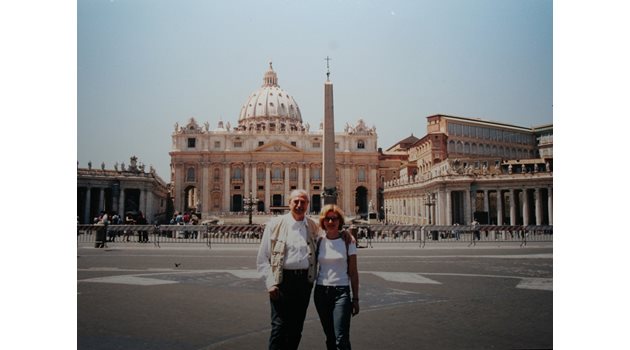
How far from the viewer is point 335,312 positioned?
406 cm

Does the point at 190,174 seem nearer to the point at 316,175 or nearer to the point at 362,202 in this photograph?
the point at 316,175

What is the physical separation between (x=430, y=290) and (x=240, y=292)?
3032mm

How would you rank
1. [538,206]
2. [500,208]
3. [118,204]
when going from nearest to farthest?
[538,206], [500,208], [118,204]

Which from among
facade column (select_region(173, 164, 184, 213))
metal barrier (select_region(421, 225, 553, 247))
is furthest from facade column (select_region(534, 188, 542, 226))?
facade column (select_region(173, 164, 184, 213))

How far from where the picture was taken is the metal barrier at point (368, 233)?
683 inches

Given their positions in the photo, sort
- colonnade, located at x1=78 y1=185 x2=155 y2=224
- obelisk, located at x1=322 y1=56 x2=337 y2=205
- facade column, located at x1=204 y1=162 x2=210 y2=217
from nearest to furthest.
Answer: obelisk, located at x1=322 y1=56 x2=337 y2=205
colonnade, located at x1=78 y1=185 x2=155 y2=224
facade column, located at x1=204 y1=162 x2=210 y2=217

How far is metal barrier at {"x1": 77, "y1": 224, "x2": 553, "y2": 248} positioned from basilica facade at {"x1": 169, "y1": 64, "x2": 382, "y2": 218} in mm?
1395

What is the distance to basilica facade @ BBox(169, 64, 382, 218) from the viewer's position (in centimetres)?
1764

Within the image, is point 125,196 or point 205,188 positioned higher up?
point 205,188

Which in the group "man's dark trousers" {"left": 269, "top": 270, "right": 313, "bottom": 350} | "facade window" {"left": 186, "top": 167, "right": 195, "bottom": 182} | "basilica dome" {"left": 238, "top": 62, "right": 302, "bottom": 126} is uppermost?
"basilica dome" {"left": 238, "top": 62, "right": 302, "bottom": 126}

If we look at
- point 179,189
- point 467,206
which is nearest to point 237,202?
point 179,189

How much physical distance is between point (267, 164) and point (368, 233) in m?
10.7

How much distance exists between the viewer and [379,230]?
17438mm

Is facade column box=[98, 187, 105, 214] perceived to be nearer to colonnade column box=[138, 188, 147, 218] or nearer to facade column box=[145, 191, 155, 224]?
colonnade column box=[138, 188, 147, 218]
